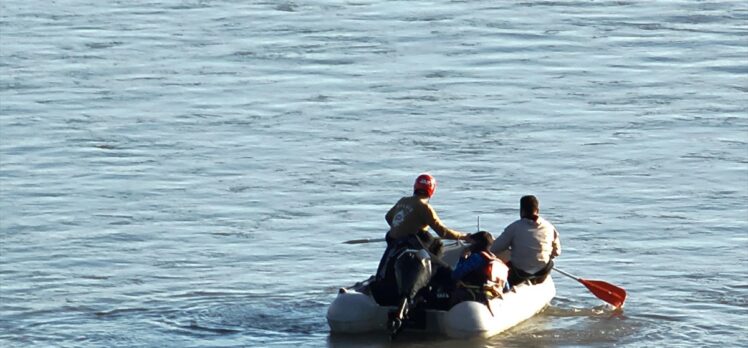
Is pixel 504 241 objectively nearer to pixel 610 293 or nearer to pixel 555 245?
pixel 555 245

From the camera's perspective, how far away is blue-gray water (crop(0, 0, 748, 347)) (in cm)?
1922

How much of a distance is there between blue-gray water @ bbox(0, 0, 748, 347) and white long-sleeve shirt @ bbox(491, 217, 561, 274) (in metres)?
0.61

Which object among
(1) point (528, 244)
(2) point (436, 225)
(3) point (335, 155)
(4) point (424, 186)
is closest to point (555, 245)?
(1) point (528, 244)

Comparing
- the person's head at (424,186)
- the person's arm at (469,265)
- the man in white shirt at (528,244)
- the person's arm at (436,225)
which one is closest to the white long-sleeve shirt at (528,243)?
the man in white shirt at (528,244)

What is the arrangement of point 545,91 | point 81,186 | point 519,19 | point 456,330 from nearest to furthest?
point 456,330 → point 81,186 → point 545,91 → point 519,19

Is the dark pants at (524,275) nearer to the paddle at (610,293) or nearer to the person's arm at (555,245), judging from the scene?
the person's arm at (555,245)

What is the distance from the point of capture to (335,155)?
86.4ft

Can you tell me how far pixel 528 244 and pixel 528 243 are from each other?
19 millimetres

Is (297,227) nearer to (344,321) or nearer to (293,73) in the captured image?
(344,321)

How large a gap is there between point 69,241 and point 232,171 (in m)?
3.84

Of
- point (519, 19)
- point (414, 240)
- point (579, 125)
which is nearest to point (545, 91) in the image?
point (579, 125)

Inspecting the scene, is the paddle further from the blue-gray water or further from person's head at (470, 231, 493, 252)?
person's head at (470, 231, 493, 252)

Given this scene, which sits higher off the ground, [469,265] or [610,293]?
[469,265]

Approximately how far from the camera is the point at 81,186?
24750 mm
